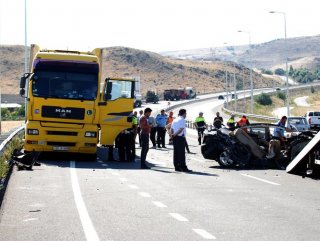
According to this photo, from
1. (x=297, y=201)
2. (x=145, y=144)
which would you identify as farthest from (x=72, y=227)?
(x=145, y=144)

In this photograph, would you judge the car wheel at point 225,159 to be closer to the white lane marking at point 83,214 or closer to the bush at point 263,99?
the white lane marking at point 83,214

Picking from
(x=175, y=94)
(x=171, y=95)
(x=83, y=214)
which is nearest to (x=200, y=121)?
(x=83, y=214)

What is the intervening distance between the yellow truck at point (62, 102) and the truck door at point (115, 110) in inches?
21.5

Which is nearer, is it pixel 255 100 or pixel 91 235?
pixel 91 235

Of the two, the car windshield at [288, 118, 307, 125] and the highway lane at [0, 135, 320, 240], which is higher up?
the car windshield at [288, 118, 307, 125]

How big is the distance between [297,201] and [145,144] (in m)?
8.73

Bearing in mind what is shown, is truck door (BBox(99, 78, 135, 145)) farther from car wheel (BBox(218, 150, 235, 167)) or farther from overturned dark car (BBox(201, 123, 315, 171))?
car wheel (BBox(218, 150, 235, 167))

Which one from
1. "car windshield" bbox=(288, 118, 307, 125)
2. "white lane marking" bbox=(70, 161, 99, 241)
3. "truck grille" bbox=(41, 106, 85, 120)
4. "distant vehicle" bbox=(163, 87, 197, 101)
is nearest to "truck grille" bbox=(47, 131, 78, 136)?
"truck grille" bbox=(41, 106, 85, 120)

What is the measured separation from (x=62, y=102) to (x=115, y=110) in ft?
6.91

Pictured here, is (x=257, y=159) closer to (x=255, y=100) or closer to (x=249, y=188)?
(x=249, y=188)

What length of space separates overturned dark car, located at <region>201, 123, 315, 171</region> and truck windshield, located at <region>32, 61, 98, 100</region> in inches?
156

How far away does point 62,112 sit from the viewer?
2478 cm

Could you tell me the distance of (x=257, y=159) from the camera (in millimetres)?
24016

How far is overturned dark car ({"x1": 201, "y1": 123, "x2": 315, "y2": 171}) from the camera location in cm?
2369
